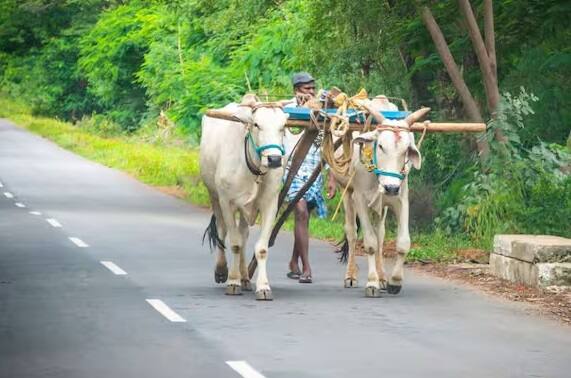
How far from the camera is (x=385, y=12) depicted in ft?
72.9

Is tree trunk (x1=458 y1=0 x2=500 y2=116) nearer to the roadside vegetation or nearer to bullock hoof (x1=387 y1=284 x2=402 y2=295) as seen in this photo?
the roadside vegetation

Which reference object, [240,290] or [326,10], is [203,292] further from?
[326,10]

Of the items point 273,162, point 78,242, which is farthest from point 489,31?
point 273,162

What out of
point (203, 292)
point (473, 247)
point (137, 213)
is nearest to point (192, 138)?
point (137, 213)

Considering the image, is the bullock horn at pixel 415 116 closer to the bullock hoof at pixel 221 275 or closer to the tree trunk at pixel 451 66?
the bullock hoof at pixel 221 275

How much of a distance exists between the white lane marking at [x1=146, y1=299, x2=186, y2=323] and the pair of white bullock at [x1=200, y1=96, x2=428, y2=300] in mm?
993

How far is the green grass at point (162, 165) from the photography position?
19562mm

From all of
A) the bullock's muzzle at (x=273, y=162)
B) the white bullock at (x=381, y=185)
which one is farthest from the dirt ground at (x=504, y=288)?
the bullock's muzzle at (x=273, y=162)

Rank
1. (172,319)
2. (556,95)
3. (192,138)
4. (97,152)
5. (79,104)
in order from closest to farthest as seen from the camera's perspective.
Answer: (172,319)
(556,95)
(192,138)
(97,152)
(79,104)

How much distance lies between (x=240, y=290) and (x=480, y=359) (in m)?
4.45

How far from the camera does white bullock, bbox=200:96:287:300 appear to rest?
14.1m

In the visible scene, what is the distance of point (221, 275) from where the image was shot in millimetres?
15672

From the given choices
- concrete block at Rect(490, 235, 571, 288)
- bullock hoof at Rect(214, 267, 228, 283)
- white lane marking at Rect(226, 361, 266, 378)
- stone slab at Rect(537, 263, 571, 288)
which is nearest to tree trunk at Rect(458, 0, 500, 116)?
concrete block at Rect(490, 235, 571, 288)

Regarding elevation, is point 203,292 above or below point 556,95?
below
